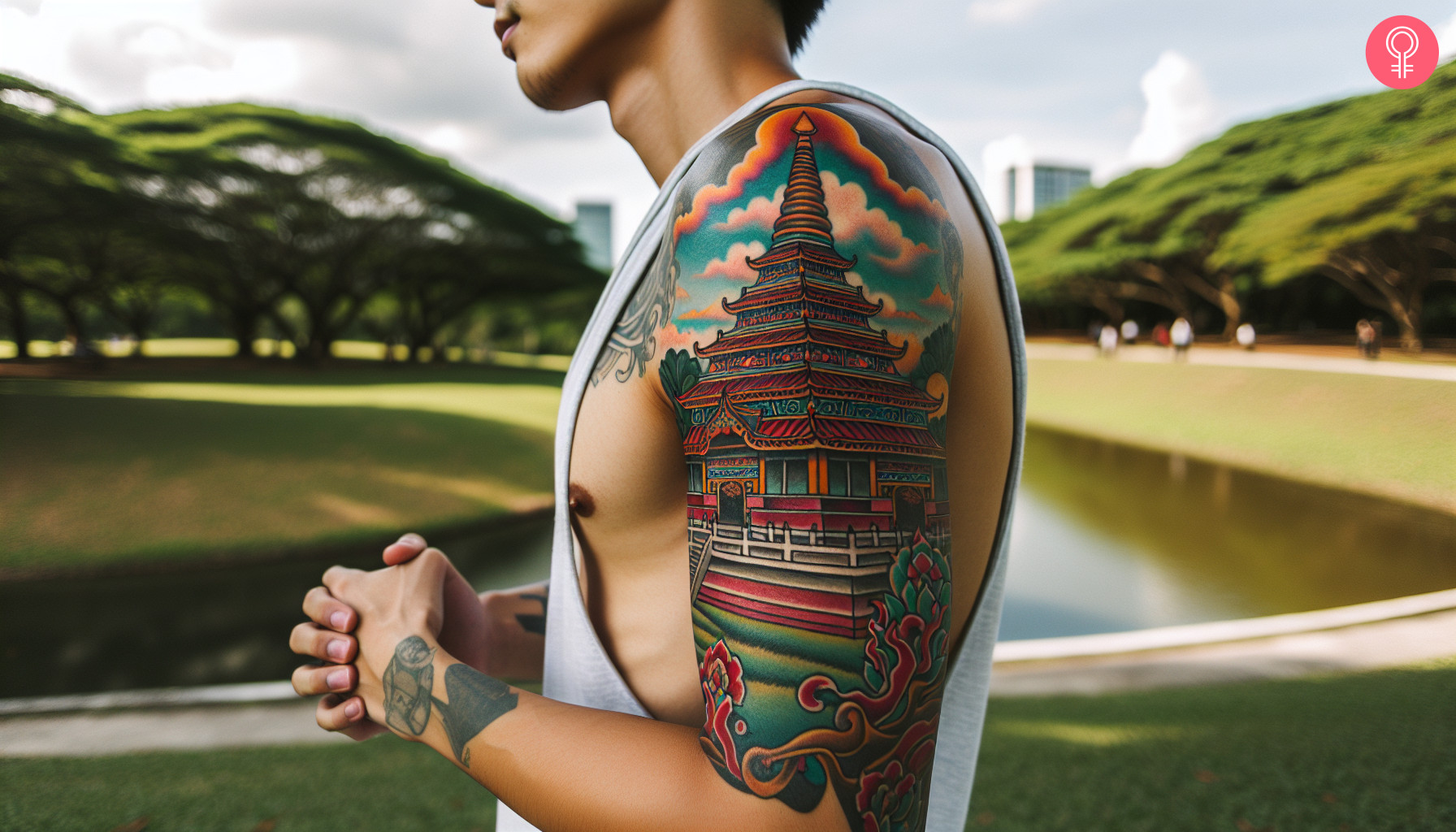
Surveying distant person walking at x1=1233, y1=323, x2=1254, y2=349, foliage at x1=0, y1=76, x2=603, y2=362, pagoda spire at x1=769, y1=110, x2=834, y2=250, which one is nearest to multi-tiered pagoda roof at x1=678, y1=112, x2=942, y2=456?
pagoda spire at x1=769, y1=110, x2=834, y2=250

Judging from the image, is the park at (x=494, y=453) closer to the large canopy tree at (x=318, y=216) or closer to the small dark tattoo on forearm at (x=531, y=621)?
the large canopy tree at (x=318, y=216)

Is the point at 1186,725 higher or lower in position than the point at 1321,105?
lower

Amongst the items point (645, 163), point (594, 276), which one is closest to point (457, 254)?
point (594, 276)

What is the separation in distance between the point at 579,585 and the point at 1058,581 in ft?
25.5

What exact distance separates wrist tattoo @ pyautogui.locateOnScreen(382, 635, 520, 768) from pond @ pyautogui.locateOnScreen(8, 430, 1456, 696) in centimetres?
607

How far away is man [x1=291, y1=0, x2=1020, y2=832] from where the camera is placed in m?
0.61

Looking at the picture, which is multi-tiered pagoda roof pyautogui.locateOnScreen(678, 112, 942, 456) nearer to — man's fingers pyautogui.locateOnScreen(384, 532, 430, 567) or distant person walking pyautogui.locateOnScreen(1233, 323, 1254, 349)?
man's fingers pyautogui.locateOnScreen(384, 532, 430, 567)

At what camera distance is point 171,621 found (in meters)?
6.78

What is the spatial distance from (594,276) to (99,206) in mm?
19394

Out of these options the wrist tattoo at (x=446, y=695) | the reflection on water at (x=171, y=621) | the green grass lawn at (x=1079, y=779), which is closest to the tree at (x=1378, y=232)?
the green grass lawn at (x=1079, y=779)

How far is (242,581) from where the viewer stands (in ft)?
26.0

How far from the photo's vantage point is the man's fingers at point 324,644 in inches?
35.5

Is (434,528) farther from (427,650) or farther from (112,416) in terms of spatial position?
(427,650)

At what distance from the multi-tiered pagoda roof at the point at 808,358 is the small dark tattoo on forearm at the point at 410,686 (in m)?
0.48
